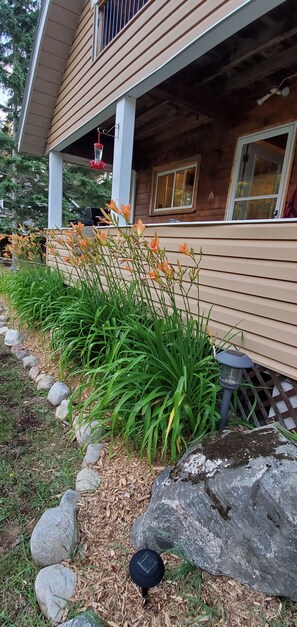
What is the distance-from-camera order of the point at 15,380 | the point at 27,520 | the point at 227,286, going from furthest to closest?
the point at 15,380
the point at 227,286
the point at 27,520

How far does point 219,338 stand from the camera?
224 centimetres

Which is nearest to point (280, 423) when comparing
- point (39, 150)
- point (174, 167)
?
point (174, 167)

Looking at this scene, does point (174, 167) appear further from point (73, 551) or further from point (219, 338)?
point (73, 551)

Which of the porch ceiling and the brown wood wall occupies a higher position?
the porch ceiling

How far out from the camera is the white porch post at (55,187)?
570 cm

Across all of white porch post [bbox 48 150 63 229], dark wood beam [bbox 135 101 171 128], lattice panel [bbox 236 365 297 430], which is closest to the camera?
lattice panel [bbox 236 365 297 430]

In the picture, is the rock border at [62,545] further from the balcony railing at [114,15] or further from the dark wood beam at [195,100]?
the balcony railing at [114,15]

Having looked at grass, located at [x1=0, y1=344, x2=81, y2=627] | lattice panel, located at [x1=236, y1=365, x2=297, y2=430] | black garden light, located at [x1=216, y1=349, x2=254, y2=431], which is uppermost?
black garden light, located at [x1=216, y1=349, x2=254, y2=431]

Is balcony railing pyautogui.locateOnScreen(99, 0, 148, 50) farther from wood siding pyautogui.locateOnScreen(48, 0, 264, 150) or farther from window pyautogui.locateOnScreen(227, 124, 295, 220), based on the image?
window pyautogui.locateOnScreen(227, 124, 295, 220)

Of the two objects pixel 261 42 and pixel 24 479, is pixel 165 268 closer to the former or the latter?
pixel 24 479

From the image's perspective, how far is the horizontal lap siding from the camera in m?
2.38

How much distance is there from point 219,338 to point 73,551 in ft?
4.98

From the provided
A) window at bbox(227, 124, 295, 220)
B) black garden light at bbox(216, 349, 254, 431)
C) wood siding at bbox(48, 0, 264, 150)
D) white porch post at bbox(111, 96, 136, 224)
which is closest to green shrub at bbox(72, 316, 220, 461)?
black garden light at bbox(216, 349, 254, 431)

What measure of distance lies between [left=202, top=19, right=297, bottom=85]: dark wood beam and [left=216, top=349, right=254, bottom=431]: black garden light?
2.96 m
